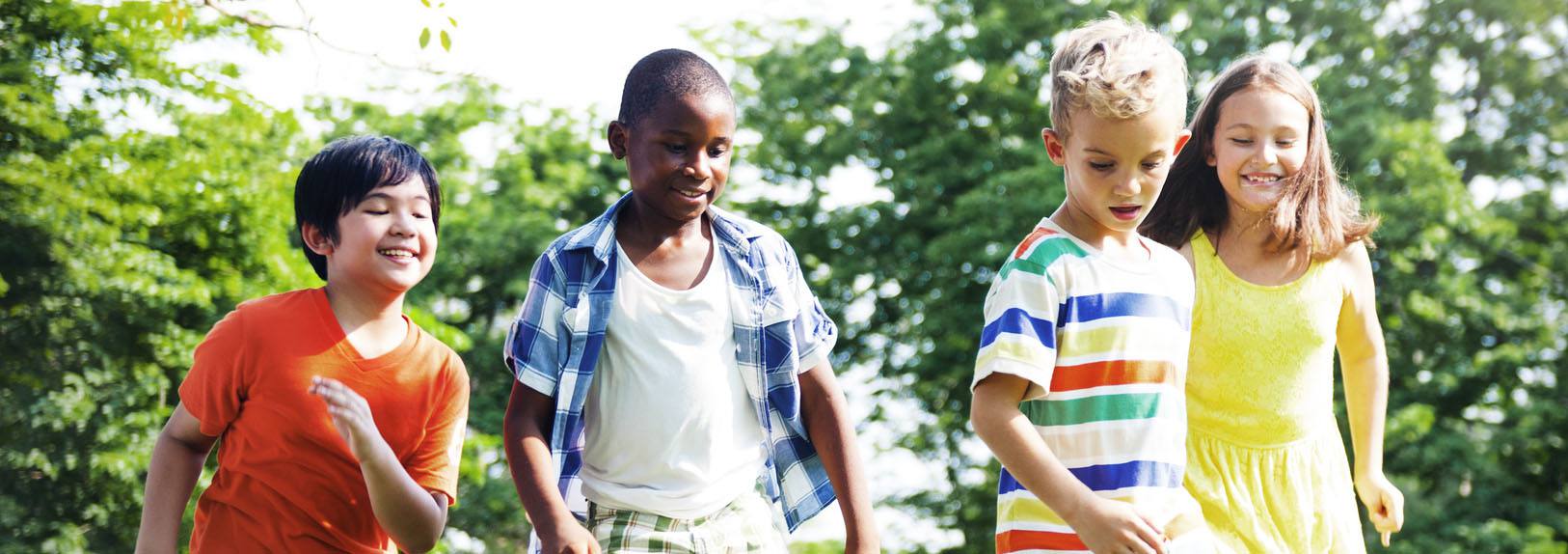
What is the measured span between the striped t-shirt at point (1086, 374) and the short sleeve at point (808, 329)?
1.38 ft

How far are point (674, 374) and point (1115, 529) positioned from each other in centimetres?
92

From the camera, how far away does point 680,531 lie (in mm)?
2986

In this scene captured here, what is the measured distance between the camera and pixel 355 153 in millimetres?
3133

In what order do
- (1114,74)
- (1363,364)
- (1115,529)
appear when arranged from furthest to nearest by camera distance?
1. (1363,364)
2. (1114,74)
3. (1115,529)

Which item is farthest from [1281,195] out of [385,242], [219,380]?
[219,380]

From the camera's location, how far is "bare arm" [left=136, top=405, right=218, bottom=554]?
2.96m

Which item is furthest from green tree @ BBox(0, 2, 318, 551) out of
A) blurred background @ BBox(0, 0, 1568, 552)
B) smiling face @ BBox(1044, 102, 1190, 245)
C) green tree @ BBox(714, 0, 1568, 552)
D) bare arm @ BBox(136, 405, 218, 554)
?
smiling face @ BBox(1044, 102, 1190, 245)

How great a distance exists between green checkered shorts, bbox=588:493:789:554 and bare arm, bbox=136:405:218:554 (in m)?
0.81

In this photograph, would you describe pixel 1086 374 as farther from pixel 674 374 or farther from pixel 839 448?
pixel 674 374

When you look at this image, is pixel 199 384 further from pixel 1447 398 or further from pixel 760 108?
pixel 760 108

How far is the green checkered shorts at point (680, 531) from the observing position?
2.97 metres

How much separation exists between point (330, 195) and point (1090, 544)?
1700 mm

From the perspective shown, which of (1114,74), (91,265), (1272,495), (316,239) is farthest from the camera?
(91,265)

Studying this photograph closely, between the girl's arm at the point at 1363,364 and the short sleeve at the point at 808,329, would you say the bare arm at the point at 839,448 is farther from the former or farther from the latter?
the girl's arm at the point at 1363,364
